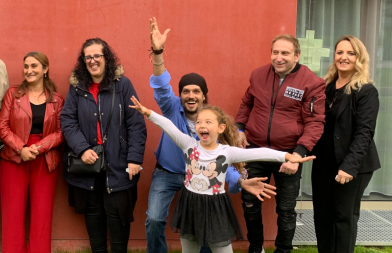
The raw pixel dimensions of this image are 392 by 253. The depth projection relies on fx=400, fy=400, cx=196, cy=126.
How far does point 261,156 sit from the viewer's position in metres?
3.07

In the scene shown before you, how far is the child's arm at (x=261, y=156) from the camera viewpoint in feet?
9.80

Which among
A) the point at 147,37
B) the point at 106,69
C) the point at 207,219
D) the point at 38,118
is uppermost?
the point at 147,37

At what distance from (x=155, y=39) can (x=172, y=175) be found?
4.05 feet

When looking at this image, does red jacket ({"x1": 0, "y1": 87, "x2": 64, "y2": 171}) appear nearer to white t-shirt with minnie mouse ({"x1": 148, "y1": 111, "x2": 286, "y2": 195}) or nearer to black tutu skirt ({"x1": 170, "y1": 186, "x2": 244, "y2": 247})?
white t-shirt with minnie mouse ({"x1": 148, "y1": 111, "x2": 286, "y2": 195})

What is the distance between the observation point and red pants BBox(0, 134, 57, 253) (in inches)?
148

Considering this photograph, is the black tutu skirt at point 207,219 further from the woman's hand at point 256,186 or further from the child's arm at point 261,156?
the child's arm at point 261,156

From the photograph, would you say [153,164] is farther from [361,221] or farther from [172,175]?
[361,221]

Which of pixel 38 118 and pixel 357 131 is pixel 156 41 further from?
pixel 357 131

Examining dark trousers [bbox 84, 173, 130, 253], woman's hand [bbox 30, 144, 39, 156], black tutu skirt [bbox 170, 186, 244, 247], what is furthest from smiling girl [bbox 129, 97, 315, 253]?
woman's hand [bbox 30, 144, 39, 156]

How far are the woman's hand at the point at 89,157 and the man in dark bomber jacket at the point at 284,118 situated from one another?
4.32ft

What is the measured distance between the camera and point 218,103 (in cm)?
428

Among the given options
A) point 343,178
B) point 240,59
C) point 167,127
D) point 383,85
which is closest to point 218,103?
point 240,59

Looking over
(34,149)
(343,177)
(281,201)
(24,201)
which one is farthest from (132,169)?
(343,177)

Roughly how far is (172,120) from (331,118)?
1.43m
